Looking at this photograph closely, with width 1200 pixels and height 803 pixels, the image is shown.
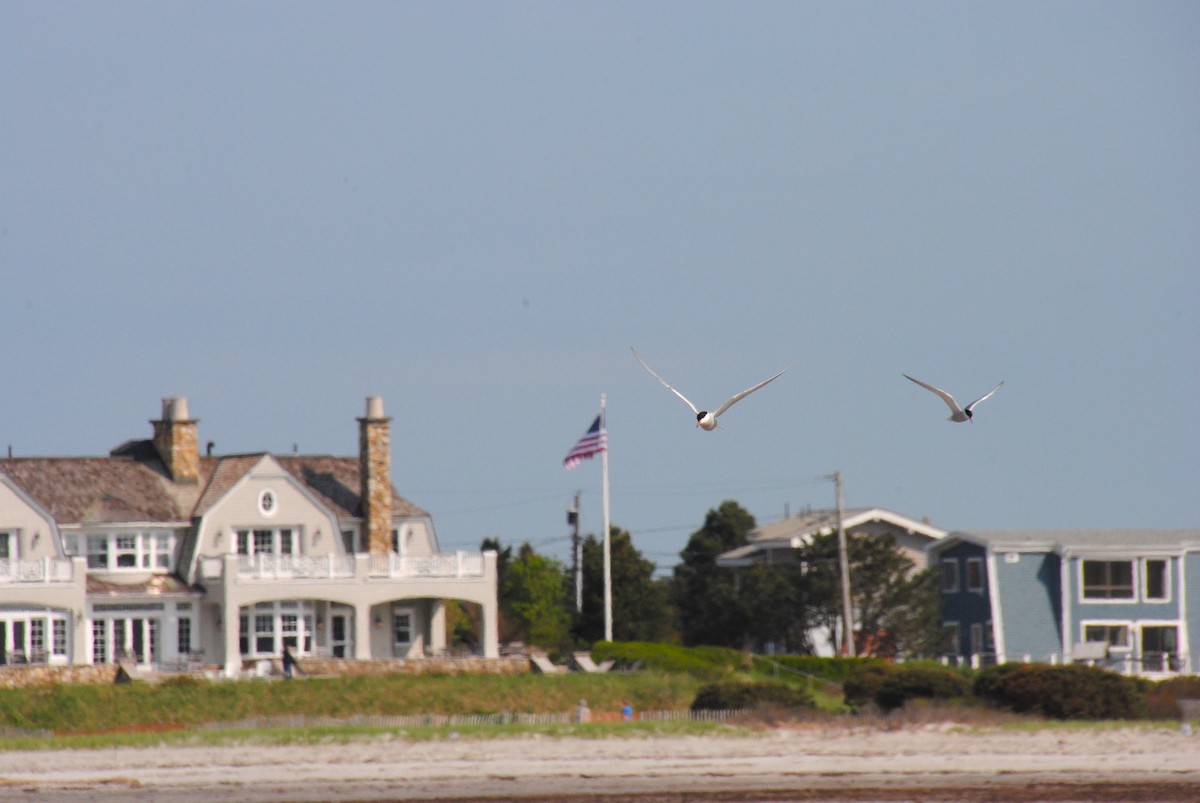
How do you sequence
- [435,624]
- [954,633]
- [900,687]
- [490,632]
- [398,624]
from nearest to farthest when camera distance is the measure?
[900,687], [490,632], [398,624], [435,624], [954,633]

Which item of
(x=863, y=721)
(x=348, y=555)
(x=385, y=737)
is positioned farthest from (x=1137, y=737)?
(x=348, y=555)

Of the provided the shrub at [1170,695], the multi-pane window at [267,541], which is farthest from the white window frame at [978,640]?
the multi-pane window at [267,541]

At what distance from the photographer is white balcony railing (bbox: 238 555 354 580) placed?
6531cm

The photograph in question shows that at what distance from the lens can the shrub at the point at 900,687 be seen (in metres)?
51.7

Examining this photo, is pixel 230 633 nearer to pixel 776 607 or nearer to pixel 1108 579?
pixel 776 607

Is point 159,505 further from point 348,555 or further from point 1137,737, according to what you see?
point 1137,737

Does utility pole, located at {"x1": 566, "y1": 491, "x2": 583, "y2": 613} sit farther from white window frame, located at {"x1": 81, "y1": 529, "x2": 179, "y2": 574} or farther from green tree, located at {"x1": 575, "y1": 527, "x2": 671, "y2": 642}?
white window frame, located at {"x1": 81, "y1": 529, "x2": 179, "y2": 574}

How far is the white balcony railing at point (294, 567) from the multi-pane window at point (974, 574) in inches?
815

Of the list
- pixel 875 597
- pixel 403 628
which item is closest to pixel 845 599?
pixel 875 597

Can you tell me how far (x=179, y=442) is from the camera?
67625 mm

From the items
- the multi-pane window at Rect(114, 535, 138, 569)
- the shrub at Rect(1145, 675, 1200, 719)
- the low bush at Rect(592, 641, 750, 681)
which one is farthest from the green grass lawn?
the shrub at Rect(1145, 675, 1200, 719)

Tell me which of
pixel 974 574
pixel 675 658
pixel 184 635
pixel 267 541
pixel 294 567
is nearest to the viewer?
pixel 675 658

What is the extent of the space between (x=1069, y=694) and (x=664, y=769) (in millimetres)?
12786

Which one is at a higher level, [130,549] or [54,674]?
[130,549]
